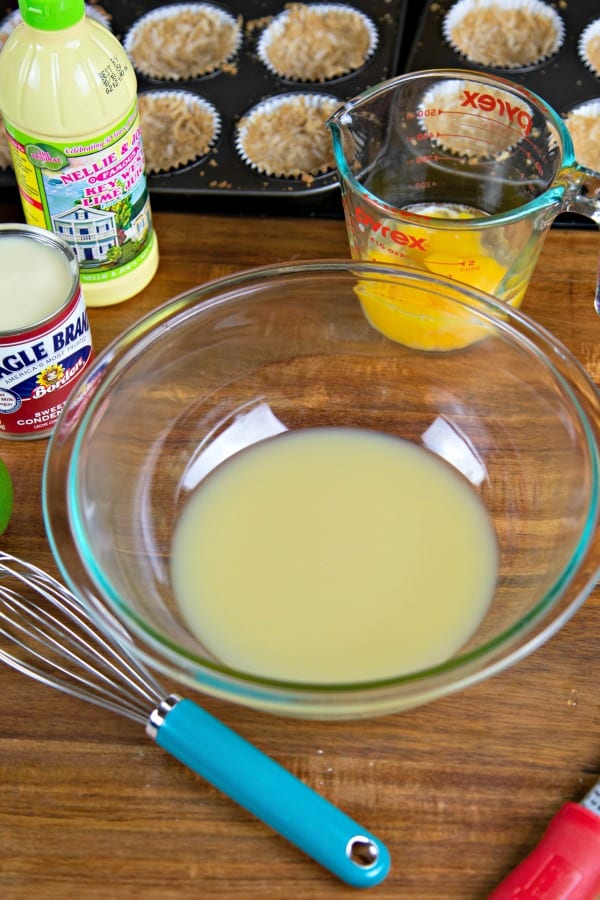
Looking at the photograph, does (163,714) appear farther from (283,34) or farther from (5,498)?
(283,34)

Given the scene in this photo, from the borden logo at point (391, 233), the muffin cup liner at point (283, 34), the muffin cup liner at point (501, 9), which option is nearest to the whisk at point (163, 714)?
the borden logo at point (391, 233)

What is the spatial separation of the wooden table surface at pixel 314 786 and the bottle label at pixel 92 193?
478mm

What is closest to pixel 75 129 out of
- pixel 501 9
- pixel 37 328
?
pixel 37 328

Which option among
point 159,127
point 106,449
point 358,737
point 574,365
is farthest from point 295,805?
point 159,127

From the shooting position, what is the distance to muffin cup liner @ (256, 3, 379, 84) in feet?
4.80

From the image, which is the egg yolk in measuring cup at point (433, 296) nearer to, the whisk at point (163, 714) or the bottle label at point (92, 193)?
the bottle label at point (92, 193)

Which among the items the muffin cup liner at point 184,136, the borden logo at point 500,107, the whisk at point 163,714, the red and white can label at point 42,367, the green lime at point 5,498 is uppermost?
the borden logo at point 500,107

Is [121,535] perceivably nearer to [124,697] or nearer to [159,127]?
[124,697]

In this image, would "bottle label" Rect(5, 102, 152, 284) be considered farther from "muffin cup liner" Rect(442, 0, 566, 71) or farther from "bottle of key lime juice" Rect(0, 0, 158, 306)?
"muffin cup liner" Rect(442, 0, 566, 71)

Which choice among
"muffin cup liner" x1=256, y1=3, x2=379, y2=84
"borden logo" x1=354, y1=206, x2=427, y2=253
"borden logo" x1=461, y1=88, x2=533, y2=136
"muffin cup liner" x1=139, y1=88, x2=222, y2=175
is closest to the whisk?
"borden logo" x1=354, y1=206, x2=427, y2=253

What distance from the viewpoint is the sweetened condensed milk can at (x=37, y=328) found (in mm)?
1039

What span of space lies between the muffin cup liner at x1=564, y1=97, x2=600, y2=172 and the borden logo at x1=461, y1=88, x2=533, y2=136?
0.78 feet

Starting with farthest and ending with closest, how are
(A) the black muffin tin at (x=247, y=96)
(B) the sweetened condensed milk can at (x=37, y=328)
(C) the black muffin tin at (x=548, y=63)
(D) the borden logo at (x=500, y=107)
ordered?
1. (C) the black muffin tin at (x=548, y=63)
2. (A) the black muffin tin at (x=247, y=96)
3. (D) the borden logo at (x=500, y=107)
4. (B) the sweetened condensed milk can at (x=37, y=328)

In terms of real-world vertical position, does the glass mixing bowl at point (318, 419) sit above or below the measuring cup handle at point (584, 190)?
below
